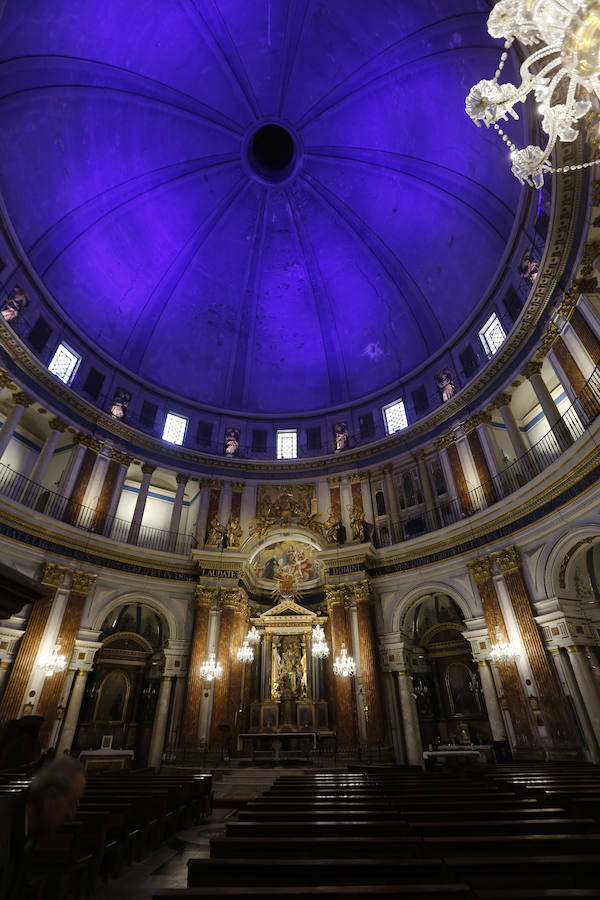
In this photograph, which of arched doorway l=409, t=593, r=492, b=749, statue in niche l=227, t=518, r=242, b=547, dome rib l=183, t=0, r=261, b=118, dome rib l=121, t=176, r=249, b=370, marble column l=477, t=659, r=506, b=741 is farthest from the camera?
dome rib l=121, t=176, r=249, b=370

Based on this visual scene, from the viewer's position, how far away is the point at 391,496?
22.5 m

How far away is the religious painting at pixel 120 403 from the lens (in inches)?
904

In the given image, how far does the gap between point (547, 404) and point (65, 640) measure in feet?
67.1

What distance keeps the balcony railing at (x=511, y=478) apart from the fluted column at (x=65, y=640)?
522 inches

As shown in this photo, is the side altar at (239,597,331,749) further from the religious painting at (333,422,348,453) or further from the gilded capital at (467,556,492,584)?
the religious painting at (333,422,348,453)

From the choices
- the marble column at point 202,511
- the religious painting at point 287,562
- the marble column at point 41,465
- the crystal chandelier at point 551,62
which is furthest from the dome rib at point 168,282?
the crystal chandelier at point 551,62

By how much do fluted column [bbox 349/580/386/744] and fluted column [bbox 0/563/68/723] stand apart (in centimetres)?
1242

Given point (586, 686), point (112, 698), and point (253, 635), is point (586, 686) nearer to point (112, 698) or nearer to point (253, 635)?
point (253, 635)

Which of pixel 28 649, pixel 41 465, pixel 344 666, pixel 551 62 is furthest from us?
pixel 41 465

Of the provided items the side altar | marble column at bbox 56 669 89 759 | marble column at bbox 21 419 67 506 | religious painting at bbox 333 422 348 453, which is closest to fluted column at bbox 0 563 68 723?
marble column at bbox 56 669 89 759

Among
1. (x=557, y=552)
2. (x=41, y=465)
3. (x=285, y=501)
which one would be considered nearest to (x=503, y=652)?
(x=557, y=552)

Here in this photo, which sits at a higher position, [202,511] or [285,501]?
[285,501]

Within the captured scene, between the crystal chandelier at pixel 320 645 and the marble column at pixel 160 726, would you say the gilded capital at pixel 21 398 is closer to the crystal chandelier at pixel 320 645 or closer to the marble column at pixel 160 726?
the marble column at pixel 160 726

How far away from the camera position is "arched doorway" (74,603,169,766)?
65.2 feet
